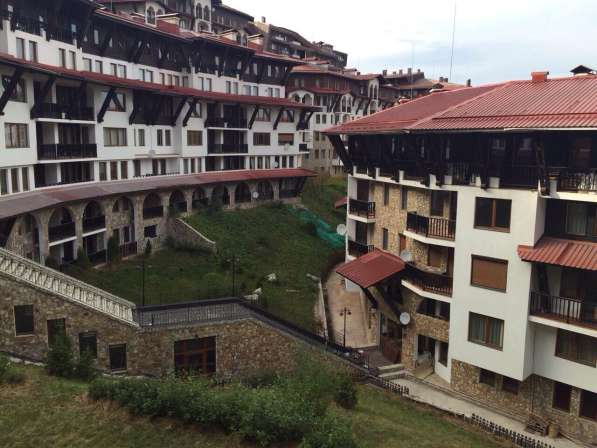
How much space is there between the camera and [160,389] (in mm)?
17578

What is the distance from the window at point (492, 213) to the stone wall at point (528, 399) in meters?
7.67

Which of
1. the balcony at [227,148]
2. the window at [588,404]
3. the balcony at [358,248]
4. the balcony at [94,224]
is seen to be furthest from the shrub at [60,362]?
the balcony at [227,148]

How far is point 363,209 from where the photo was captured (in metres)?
36.4

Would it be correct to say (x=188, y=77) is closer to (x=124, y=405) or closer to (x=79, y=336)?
(x=79, y=336)

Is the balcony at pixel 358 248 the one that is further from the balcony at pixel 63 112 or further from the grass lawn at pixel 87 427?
the balcony at pixel 63 112

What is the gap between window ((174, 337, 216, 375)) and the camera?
85.2 ft

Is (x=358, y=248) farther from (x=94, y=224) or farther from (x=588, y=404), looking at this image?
(x=94, y=224)

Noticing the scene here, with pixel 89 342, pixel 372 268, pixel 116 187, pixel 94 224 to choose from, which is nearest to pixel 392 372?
pixel 372 268

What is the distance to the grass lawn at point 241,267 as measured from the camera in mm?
33188

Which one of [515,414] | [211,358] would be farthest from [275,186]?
[515,414]

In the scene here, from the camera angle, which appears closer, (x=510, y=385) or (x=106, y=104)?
(x=510, y=385)

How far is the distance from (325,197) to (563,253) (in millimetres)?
44623

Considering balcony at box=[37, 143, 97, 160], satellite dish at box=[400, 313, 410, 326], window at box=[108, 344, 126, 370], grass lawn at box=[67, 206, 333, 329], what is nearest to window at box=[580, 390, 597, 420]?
satellite dish at box=[400, 313, 410, 326]

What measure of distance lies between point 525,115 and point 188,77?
38738mm
